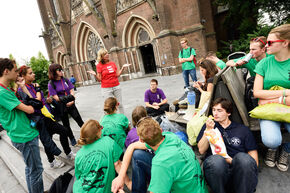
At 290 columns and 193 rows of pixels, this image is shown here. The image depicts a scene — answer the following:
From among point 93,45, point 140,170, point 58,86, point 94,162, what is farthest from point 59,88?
point 93,45

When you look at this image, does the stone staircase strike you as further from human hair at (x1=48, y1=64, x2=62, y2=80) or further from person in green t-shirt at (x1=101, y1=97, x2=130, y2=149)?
human hair at (x1=48, y1=64, x2=62, y2=80)

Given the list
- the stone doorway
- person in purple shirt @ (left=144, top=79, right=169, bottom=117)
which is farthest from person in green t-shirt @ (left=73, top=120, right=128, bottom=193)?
the stone doorway

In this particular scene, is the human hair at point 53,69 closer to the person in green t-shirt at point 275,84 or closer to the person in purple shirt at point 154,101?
the person in purple shirt at point 154,101

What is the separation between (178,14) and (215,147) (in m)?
13.1

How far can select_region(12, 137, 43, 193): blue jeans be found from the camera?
2.20 metres

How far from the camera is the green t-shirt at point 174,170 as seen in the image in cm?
127

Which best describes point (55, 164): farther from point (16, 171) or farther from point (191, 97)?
point (191, 97)

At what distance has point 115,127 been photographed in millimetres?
2564

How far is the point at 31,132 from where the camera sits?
2244mm

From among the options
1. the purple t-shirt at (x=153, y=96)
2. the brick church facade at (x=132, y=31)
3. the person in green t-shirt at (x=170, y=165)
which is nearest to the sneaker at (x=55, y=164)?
the purple t-shirt at (x=153, y=96)

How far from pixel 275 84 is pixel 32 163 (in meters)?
3.54

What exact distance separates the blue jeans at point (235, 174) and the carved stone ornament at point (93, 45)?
1940cm

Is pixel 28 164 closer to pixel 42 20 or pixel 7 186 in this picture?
pixel 7 186

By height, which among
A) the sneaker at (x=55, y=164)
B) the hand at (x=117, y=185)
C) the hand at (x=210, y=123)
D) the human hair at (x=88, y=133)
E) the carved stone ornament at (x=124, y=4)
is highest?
the carved stone ornament at (x=124, y=4)
